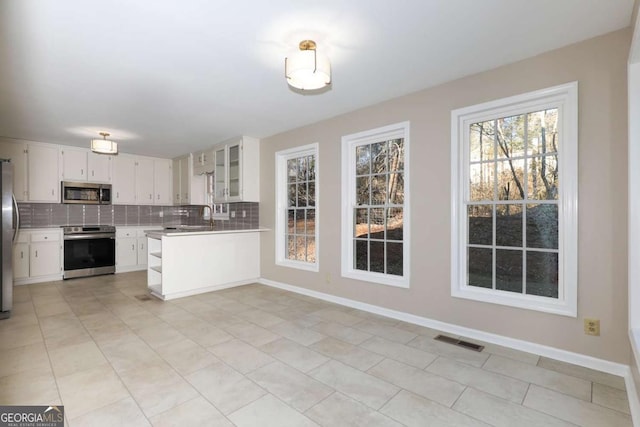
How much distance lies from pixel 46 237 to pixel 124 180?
1618 mm

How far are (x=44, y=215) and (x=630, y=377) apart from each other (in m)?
7.89

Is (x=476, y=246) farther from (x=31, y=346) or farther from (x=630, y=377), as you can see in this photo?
(x=31, y=346)

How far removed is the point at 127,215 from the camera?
6438 mm

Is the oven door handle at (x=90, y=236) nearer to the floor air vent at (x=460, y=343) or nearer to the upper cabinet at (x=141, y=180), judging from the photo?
the upper cabinet at (x=141, y=180)

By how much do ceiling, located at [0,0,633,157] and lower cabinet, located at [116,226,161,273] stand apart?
9.38ft

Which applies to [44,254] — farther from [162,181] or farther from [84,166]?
[162,181]

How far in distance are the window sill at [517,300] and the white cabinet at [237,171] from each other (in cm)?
345

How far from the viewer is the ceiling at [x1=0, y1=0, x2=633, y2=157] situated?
76.7 inches

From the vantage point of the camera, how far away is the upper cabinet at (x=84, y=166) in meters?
5.48

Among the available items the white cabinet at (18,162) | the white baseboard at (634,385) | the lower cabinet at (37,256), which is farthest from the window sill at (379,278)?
the white cabinet at (18,162)

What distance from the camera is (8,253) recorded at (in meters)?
3.49

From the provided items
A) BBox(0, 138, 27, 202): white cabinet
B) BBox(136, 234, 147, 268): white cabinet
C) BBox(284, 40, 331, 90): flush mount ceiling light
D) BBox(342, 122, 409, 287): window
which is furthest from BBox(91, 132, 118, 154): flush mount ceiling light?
BBox(284, 40, 331, 90): flush mount ceiling light

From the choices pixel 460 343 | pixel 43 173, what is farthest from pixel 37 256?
pixel 460 343

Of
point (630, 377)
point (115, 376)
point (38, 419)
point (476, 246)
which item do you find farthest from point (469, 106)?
point (38, 419)
